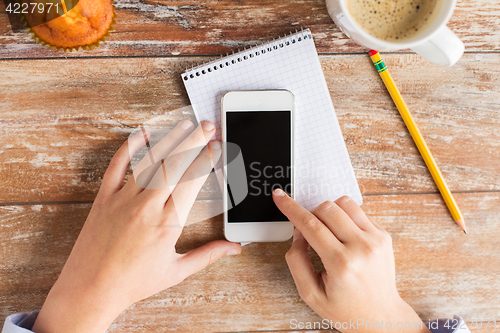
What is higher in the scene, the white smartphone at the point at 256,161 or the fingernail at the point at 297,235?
the white smartphone at the point at 256,161

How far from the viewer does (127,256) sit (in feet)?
2.00

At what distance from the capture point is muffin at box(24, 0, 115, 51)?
20.1 inches

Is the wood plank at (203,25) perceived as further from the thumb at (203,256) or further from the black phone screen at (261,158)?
the thumb at (203,256)

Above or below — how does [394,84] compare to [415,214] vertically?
Result: above

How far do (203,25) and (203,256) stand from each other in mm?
456

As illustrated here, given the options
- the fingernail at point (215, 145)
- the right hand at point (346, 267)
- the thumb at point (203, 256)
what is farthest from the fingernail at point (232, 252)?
the fingernail at point (215, 145)

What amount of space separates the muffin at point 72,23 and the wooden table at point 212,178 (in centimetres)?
5

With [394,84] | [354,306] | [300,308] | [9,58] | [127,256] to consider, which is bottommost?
[300,308]

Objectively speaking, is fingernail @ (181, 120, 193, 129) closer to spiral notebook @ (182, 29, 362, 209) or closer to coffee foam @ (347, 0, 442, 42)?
spiral notebook @ (182, 29, 362, 209)

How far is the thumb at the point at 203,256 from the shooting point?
653mm

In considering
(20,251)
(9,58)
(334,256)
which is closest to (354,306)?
(334,256)

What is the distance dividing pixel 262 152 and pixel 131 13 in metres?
0.37

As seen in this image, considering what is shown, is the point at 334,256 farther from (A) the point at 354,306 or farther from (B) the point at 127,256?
(B) the point at 127,256

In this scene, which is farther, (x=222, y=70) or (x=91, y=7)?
(x=222, y=70)
